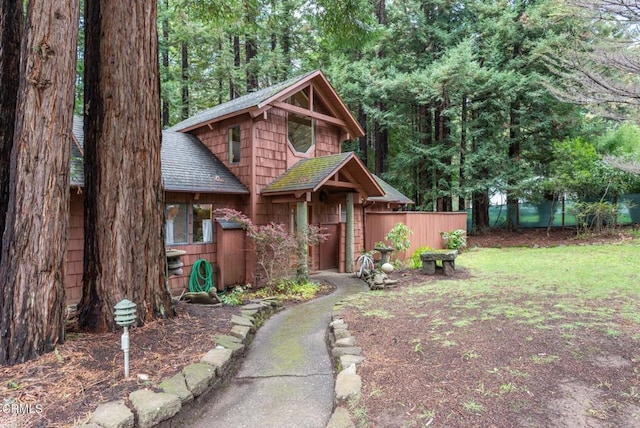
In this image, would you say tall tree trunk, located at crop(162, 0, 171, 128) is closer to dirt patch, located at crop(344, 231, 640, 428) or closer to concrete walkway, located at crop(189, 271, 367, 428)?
concrete walkway, located at crop(189, 271, 367, 428)

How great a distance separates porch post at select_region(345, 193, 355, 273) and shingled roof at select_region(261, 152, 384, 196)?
1.83ft

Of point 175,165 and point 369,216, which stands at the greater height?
point 175,165

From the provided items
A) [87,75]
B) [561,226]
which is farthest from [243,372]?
[561,226]

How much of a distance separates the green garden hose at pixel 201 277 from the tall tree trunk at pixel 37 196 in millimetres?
4869

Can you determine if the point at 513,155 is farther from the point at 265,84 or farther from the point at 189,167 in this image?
the point at 189,167

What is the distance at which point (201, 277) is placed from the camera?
8.58 m

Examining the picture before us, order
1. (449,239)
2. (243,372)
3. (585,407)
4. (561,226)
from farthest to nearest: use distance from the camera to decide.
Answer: (561,226) → (449,239) → (243,372) → (585,407)

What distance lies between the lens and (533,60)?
1598cm

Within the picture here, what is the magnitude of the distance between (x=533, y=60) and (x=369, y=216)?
11280mm

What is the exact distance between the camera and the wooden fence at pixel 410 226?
39.1ft

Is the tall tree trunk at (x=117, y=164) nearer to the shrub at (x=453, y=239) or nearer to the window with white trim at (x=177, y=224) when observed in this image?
the window with white trim at (x=177, y=224)

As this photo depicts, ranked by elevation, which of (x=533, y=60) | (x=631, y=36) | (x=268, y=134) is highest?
(x=533, y=60)

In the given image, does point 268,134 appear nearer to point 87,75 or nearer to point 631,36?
point 87,75

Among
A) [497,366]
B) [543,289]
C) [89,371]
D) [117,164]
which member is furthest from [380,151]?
[89,371]
